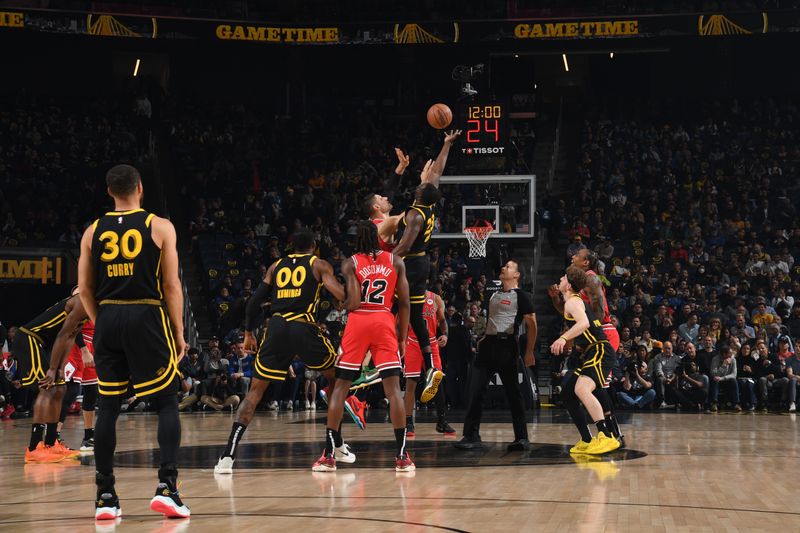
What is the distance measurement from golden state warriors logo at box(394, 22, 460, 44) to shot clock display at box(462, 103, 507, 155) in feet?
27.3

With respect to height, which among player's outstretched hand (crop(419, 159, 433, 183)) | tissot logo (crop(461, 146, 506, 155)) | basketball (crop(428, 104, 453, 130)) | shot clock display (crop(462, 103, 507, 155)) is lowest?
player's outstretched hand (crop(419, 159, 433, 183))

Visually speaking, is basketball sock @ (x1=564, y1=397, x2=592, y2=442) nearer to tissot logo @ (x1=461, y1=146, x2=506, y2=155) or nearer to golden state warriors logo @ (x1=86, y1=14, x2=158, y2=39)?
tissot logo @ (x1=461, y1=146, x2=506, y2=155)

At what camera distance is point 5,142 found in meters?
26.9

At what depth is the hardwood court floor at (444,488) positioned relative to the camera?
20.5 feet

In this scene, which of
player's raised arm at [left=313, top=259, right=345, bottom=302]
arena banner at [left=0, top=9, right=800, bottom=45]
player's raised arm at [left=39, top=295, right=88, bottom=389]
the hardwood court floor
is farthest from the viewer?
arena banner at [left=0, top=9, right=800, bottom=45]

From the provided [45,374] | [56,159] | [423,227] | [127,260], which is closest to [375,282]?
[423,227]

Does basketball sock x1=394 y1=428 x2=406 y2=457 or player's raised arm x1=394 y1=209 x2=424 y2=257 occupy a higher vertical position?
player's raised arm x1=394 y1=209 x2=424 y2=257

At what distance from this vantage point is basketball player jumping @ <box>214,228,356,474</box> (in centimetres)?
877

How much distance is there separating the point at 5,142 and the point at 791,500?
23648 millimetres

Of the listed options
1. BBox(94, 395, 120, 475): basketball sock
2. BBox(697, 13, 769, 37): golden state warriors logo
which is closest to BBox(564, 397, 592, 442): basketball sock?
BBox(94, 395, 120, 475): basketball sock

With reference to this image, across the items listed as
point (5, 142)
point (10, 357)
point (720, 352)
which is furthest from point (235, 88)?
point (720, 352)

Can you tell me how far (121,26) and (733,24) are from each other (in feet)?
49.3

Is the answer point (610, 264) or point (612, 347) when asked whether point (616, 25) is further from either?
point (612, 347)

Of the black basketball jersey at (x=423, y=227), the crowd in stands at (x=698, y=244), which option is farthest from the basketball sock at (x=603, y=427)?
the crowd in stands at (x=698, y=244)
